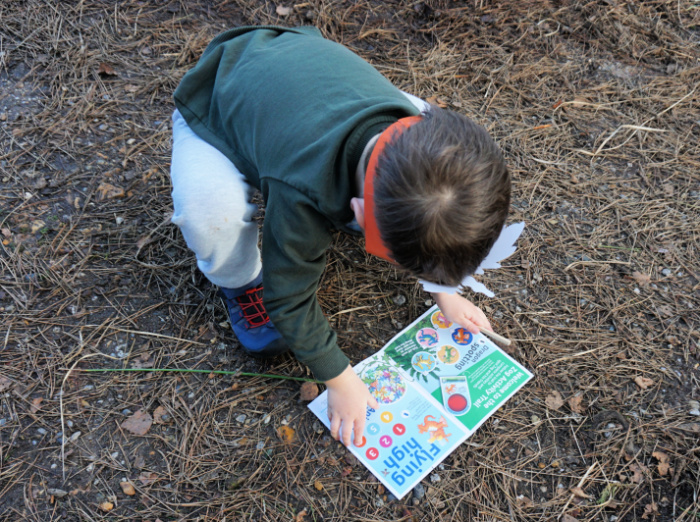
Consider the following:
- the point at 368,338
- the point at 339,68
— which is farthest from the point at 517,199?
the point at 339,68

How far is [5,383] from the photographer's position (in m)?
1.78

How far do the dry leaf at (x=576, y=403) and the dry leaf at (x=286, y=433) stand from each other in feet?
3.33

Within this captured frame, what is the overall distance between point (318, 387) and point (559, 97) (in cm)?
204

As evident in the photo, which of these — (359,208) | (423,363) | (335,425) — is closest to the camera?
(359,208)

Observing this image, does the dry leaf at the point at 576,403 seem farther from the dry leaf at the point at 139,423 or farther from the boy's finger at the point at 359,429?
the dry leaf at the point at 139,423

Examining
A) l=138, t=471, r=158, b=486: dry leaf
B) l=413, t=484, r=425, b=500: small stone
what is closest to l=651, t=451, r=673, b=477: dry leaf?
l=413, t=484, r=425, b=500: small stone

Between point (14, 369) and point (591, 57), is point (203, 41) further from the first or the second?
point (591, 57)

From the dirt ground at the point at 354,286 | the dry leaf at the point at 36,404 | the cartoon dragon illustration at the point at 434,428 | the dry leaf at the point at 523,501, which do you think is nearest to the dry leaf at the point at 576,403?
the dirt ground at the point at 354,286

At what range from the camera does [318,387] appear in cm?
185

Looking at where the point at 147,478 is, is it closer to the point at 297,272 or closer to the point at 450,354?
the point at 297,272

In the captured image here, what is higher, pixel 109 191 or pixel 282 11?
pixel 282 11

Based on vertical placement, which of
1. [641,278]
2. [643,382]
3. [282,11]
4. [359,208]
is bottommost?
[643,382]

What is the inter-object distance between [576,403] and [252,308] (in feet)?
4.13

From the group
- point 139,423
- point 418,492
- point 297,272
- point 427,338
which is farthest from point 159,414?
point 427,338
